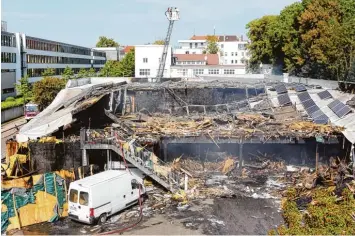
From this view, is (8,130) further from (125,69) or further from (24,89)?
(125,69)

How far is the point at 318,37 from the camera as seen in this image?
5206 cm

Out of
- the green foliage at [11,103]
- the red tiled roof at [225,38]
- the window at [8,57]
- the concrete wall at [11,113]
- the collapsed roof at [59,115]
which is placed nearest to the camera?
the collapsed roof at [59,115]

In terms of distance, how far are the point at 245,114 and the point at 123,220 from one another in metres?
15.9

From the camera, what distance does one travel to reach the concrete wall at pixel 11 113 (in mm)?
47463

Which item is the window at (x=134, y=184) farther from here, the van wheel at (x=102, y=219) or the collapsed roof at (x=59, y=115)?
the collapsed roof at (x=59, y=115)

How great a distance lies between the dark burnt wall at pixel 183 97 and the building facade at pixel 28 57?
95.9 feet

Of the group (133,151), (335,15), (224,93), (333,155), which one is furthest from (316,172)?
(335,15)

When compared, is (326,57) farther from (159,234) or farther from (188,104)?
(159,234)

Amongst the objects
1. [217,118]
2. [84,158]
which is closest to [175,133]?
[217,118]

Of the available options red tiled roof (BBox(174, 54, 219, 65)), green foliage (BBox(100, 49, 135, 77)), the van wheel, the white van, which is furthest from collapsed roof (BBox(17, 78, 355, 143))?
red tiled roof (BBox(174, 54, 219, 65))

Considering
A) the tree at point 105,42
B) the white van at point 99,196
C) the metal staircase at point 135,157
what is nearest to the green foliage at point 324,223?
the white van at point 99,196

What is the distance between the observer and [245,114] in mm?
32594

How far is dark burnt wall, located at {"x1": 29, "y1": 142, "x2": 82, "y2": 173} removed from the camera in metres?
24.0

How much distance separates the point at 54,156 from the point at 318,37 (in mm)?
39409
